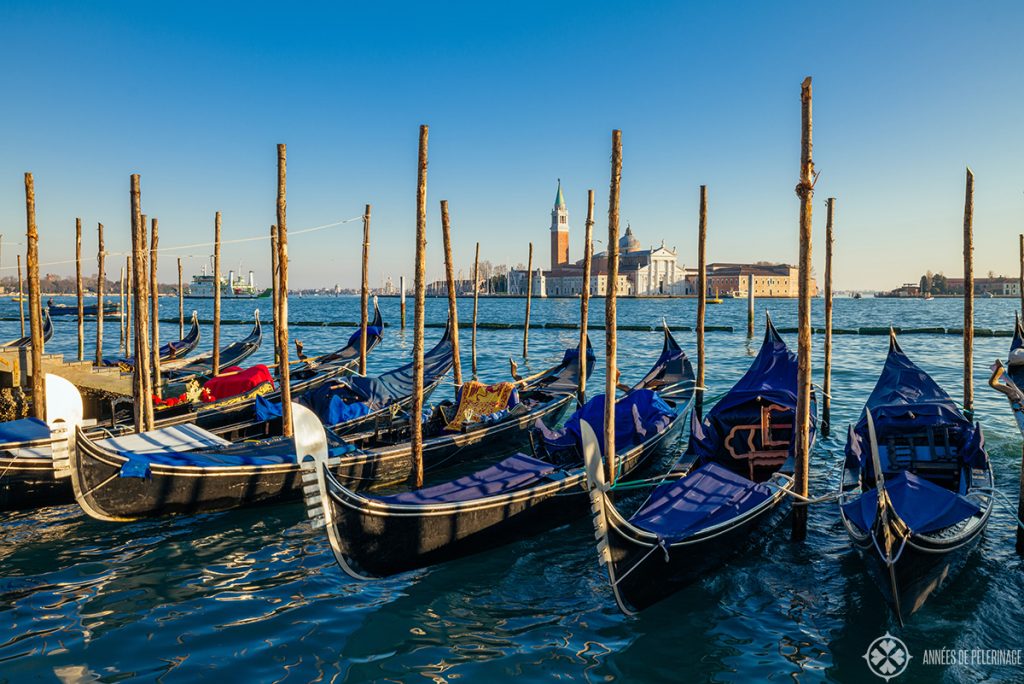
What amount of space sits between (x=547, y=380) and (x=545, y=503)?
668 centimetres

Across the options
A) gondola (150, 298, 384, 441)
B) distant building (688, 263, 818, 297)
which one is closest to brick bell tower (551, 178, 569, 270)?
distant building (688, 263, 818, 297)

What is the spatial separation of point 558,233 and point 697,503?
119 m

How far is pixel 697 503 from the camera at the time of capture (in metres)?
5.84

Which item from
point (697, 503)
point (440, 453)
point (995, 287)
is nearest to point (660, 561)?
point (697, 503)

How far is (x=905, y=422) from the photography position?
7680 millimetres

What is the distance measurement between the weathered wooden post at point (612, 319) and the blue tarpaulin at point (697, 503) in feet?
3.19

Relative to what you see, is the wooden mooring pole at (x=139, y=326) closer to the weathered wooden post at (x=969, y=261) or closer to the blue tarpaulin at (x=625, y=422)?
the blue tarpaulin at (x=625, y=422)

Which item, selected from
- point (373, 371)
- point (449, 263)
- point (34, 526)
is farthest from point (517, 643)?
point (373, 371)

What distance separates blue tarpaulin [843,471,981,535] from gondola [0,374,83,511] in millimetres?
7243

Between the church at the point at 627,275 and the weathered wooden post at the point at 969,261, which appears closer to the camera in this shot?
the weathered wooden post at the point at 969,261

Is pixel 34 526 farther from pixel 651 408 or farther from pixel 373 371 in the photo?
pixel 373 371

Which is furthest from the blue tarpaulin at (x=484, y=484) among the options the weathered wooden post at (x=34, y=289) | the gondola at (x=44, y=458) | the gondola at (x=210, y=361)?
the gondola at (x=210, y=361)

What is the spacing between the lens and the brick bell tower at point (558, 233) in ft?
404

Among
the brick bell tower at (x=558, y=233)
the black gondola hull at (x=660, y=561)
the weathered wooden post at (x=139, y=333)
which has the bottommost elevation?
the black gondola hull at (x=660, y=561)
